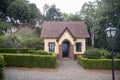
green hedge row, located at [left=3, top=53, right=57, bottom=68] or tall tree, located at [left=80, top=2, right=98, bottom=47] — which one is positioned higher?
tall tree, located at [left=80, top=2, right=98, bottom=47]

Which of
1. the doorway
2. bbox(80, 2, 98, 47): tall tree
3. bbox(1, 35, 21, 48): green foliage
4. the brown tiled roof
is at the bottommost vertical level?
the doorway

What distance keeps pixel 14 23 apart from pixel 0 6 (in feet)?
16.7

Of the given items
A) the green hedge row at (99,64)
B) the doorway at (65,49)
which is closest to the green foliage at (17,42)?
the doorway at (65,49)

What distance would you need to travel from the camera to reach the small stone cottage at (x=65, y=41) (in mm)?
32031

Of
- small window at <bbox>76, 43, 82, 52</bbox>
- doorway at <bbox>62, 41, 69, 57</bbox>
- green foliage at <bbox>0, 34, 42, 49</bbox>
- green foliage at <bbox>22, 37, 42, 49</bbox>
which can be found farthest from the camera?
green foliage at <bbox>22, 37, 42, 49</bbox>

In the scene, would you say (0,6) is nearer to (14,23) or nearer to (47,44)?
(14,23)

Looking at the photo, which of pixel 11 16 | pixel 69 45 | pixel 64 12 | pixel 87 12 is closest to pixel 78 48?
pixel 69 45

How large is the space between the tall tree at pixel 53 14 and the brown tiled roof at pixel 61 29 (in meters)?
21.7

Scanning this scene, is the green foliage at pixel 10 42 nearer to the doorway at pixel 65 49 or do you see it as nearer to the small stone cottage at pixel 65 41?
the small stone cottage at pixel 65 41

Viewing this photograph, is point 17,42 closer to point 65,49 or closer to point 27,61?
point 65,49

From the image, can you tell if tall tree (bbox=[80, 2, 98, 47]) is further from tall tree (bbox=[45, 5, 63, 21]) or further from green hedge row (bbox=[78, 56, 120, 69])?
green hedge row (bbox=[78, 56, 120, 69])

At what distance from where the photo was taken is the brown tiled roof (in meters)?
32.5

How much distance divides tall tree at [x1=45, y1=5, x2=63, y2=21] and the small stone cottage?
23204 millimetres

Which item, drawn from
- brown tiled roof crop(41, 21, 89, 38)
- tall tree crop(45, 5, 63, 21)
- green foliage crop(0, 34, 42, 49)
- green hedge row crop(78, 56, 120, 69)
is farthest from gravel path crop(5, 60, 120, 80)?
tall tree crop(45, 5, 63, 21)
